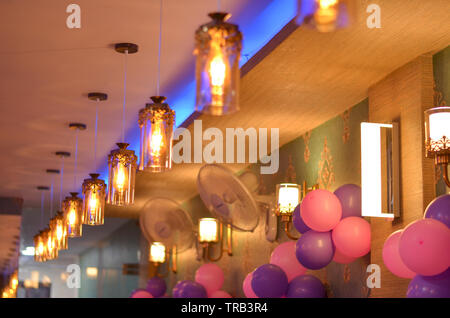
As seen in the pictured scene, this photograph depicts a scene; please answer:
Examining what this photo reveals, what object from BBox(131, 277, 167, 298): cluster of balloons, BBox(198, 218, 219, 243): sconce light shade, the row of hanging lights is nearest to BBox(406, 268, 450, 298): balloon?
the row of hanging lights

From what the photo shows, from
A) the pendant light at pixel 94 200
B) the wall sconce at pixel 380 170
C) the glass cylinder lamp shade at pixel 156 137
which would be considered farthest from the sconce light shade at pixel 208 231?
the glass cylinder lamp shade at pixel 156 137

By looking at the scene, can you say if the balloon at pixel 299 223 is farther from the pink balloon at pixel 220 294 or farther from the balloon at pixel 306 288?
the pink balloon at pixel 220 294

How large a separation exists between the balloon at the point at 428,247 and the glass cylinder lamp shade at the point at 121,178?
5.89 ft

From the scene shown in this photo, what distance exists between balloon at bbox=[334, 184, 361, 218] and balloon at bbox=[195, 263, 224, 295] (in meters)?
2.96

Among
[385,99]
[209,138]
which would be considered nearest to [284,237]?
[209,138]

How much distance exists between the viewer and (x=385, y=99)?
12.6 feet

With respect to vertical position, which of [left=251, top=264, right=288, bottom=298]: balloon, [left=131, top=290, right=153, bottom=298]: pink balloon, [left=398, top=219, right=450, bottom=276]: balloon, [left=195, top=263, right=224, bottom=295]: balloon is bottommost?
[left=131, top=290, right=153, bottom=298]: pink balloon

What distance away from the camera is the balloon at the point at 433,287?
2.64 metres

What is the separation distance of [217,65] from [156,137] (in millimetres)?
1204

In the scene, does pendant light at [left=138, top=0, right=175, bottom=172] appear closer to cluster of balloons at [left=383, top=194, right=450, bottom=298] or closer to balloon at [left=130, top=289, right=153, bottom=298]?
cluster of balloons at [left=383, top=194, right=450, bottom=298]

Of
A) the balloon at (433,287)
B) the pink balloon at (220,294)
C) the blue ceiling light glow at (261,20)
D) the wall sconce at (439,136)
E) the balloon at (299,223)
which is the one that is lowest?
the pink balloon at (220,294)

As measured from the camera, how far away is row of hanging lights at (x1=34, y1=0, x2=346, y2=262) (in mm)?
2016

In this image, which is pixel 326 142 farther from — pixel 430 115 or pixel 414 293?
pixel 414 293
